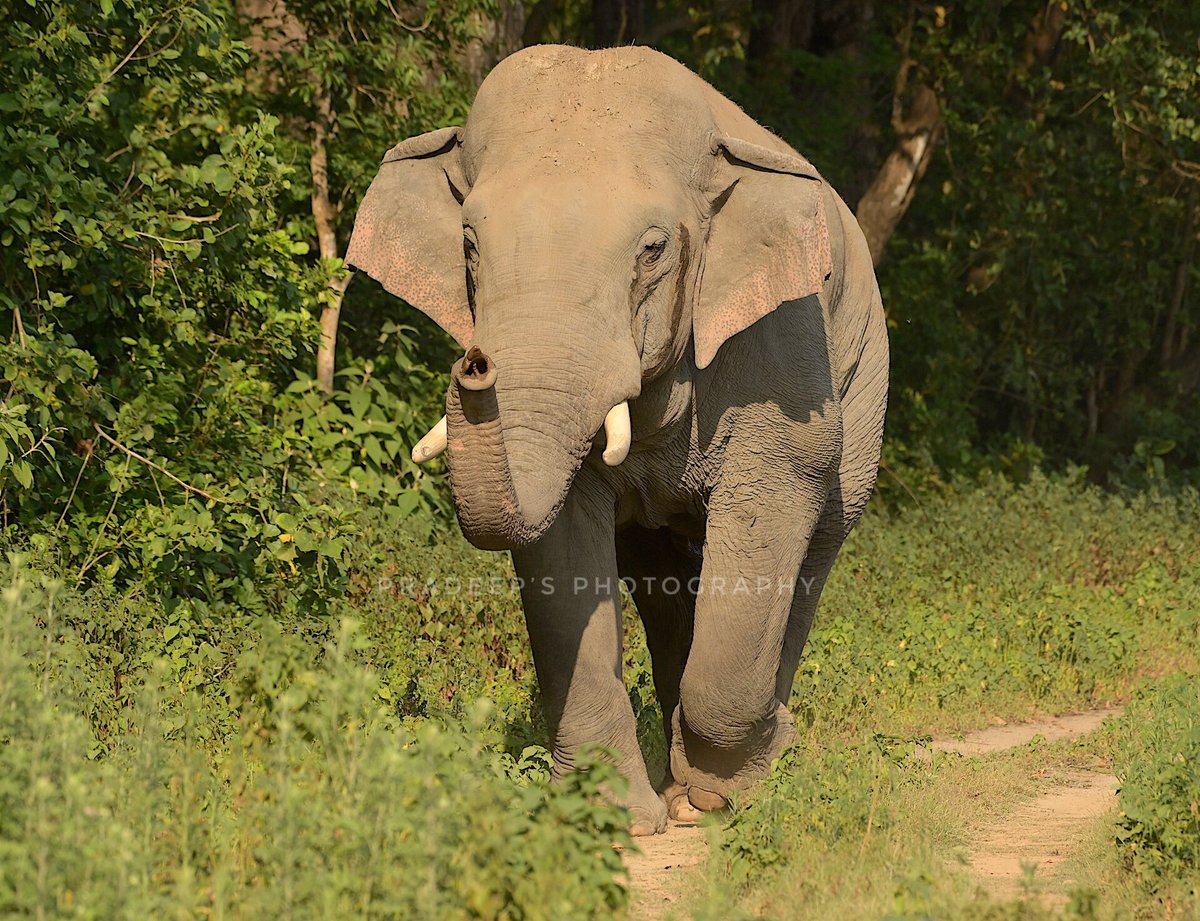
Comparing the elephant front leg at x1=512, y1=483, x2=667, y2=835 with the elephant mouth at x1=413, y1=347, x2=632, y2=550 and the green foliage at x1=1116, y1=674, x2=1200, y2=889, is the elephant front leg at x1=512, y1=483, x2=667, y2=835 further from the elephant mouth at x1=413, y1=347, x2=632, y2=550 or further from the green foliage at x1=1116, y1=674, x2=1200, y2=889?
the green foliage at x1=1116, y1=674, x2=1200, y2=889

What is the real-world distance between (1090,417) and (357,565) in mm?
10411

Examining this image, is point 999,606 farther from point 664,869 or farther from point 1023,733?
point 664,869

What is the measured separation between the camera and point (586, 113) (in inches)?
235

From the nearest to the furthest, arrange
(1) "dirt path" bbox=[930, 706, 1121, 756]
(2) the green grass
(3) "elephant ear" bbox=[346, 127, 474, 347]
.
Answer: (2) the green grass → (3) "elephant ear" bbox=[346, 127, 474, 347] → (1) "dirt path" bbox=[930, 706, 1121, 756]

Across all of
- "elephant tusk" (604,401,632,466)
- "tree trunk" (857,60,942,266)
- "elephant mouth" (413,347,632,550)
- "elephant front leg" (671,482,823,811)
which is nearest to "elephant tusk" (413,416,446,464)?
"elephant mouth" (413,347,632,550)

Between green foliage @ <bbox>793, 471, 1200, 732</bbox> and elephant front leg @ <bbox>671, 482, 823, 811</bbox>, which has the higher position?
elephant front leg @ <bbox>671, 482, 823, 811</bbox>

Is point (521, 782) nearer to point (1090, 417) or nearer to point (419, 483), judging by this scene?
point (419, 483)

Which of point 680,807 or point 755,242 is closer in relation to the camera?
point 755,242

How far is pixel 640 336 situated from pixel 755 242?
596 mm

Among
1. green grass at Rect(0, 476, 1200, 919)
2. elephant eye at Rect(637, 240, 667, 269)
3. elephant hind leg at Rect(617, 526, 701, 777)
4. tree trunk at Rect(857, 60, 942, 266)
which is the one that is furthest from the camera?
tree trunk at Rect(857, 60, 942, 266)

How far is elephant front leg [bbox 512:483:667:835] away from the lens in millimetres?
6180

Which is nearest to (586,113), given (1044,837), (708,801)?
(708,801)

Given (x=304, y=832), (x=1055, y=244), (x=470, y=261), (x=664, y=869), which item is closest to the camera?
(x=304, y=832)

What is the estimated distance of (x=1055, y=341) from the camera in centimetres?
1795
